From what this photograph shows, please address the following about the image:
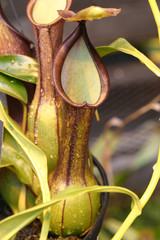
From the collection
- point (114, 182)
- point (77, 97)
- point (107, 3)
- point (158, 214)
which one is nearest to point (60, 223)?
point (77, 97)

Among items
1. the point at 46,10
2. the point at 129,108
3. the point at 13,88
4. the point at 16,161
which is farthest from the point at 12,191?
the point at 129,108

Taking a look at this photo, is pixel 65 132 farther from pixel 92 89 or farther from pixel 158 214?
pixel 158 214

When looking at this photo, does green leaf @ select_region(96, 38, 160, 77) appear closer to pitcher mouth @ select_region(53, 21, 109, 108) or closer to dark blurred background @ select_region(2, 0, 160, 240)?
pitcher mouth @ select_region(53, 21, 109, 108)

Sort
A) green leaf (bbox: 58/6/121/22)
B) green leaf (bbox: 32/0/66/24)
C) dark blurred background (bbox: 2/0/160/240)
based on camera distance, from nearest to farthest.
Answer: green leaf (bbox: 58/6/121/22) < green leaf (bbox: 32/0/66/24) < dark blurred background (bbox: 2/0/160/240)

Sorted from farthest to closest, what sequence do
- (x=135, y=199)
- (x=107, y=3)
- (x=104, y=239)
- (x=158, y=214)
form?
(x=107, y=3), (x=158, y=214), (x=104, y=239), (x=135, y=199)

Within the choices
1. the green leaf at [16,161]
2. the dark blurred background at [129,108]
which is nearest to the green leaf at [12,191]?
the green leaf at [16,161]

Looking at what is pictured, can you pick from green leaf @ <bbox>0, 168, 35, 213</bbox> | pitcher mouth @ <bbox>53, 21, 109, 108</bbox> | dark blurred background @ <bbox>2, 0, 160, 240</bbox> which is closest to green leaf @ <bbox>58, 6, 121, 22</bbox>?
pitcher mouth @ <bbox>53, 21, 109, 108</bbox>
